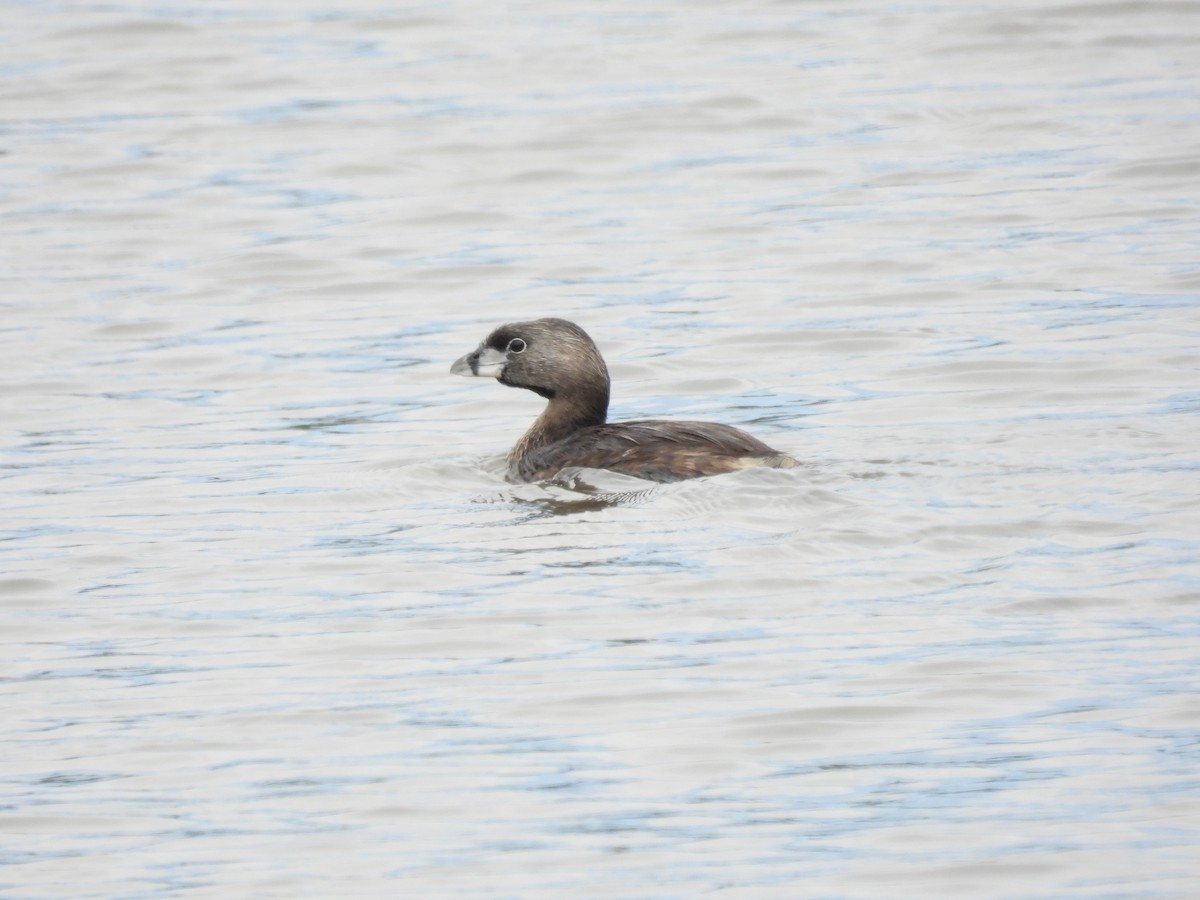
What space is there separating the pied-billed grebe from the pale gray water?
24 cm

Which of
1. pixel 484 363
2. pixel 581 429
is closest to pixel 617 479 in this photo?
pixel 581 429

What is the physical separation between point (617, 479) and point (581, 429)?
2.62 ft

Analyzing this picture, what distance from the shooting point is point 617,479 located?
10.6 metres

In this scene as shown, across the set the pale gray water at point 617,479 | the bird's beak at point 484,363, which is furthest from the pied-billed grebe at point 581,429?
the pale gray water at point 617,479

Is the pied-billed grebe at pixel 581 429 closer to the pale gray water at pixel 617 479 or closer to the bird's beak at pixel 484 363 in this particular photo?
the bird's beak at pixel 484 363

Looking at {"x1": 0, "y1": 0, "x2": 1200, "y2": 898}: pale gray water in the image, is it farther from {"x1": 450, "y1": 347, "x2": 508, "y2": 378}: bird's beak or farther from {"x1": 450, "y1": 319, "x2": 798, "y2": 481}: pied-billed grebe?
{"x1": 450, "y1": 347, "x2": 508, "y2": 378}: bird's beak

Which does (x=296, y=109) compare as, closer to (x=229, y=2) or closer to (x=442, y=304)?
(x=229, y=2)

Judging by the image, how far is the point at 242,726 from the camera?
7.61 m

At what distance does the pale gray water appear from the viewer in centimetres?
675

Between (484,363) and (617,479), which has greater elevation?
(484,363)

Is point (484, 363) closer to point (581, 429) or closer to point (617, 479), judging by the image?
point (581, 429)

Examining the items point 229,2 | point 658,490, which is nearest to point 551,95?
point 229,2

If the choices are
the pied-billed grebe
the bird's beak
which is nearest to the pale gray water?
the pied-billed grebe

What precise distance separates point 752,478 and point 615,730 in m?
2.88
